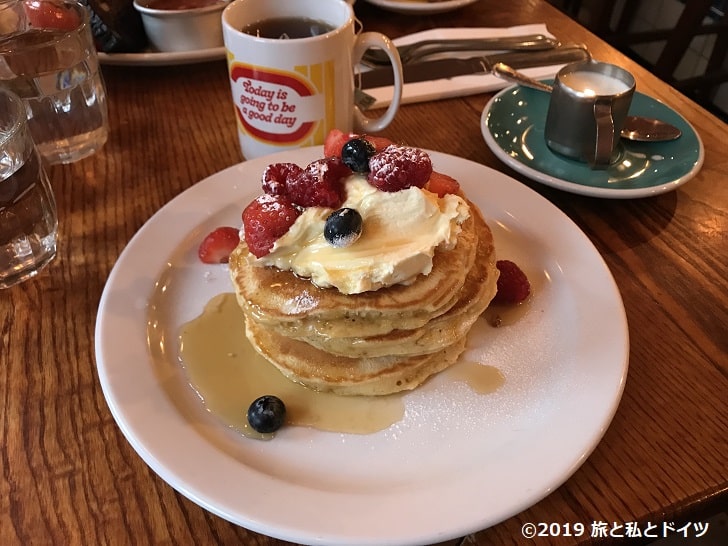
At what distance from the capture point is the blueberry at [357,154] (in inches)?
42.4

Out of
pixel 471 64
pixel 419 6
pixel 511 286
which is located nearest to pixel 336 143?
pixel 511 286

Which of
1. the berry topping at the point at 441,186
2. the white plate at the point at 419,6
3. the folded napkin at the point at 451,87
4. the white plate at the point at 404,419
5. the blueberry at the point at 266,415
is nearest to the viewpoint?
the white plate at the point at 404,419

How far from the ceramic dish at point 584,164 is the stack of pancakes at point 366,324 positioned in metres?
0.50

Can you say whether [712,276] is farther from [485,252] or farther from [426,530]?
[426,530]

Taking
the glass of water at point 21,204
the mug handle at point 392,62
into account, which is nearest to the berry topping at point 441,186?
the mug handle at point 392,62

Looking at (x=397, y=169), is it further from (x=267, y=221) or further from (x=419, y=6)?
(x=419, y=6)

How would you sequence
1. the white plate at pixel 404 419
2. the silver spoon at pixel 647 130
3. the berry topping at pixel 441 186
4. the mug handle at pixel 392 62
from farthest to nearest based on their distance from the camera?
the silver spoon at pixel 647 130 → the mug handle at pixel 392 62 → the berry topping at pixel 441 186 → the white plate at pixel 404 419

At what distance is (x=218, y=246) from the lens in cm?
128

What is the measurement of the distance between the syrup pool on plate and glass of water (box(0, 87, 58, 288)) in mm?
409

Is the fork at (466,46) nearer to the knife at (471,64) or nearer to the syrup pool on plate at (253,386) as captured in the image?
the knife at (471,64)

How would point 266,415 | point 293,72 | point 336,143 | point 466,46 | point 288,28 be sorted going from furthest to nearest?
point 466,46 → point 288,28 → point 293,72 → point 336,143 → point 266,415

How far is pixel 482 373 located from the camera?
1093mm

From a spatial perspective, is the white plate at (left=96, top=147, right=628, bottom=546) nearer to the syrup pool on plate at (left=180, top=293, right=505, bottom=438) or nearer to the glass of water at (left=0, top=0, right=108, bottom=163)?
the syrup pool on plate at (left=180, top=293, right=505, bottom=438)

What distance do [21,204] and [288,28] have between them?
739 millimetres
